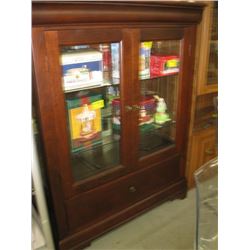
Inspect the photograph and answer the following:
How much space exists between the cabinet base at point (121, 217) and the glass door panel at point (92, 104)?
33 cm

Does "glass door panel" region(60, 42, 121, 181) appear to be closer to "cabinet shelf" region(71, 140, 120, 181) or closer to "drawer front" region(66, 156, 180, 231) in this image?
"cabinet shelf" region(71, 140, 120, 181)

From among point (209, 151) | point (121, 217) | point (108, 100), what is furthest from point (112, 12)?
point (209, 151)

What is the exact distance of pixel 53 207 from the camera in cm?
124

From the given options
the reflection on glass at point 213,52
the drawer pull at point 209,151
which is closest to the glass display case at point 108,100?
the reflection on glass at point 213,52

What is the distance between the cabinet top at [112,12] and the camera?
92cm

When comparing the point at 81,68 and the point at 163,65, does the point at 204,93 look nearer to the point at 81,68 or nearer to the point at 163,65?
the point at 163,65

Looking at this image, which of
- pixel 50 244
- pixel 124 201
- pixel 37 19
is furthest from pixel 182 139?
pixel 37 19

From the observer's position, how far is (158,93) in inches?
63.0

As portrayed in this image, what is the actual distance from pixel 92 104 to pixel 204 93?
821 mm

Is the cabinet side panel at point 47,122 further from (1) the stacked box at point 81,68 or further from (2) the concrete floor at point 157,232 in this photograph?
(2) the concrete floor at point 157,232
